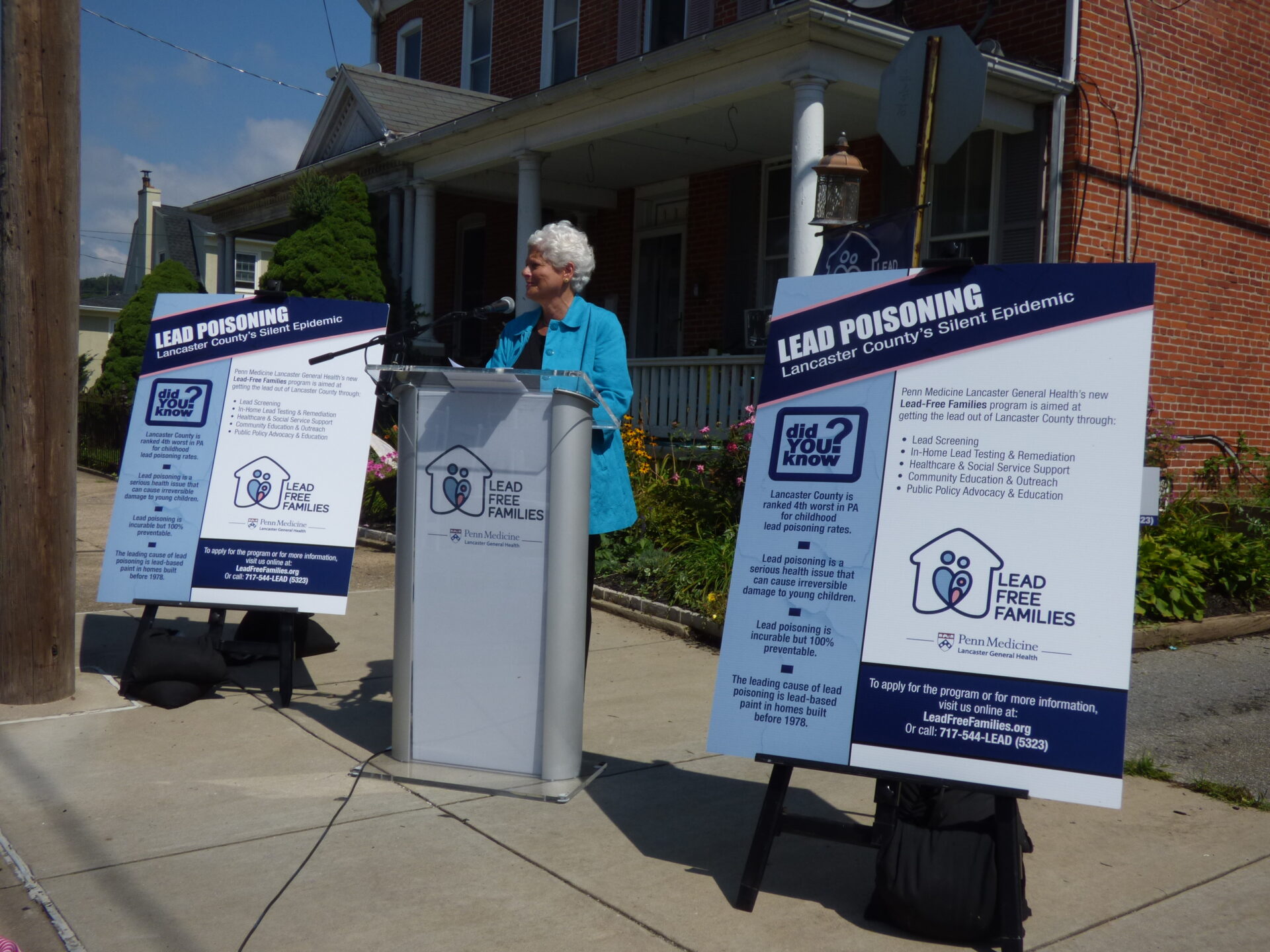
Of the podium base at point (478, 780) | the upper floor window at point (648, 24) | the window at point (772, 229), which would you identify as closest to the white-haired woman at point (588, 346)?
the podium base at point (478, 780)

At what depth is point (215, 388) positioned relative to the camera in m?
5.29

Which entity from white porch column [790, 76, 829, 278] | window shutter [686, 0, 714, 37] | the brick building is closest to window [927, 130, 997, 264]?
the brick building

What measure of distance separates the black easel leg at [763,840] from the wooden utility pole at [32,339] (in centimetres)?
348

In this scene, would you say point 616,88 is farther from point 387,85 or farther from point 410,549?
point 410,549

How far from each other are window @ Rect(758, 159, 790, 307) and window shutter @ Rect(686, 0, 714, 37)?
190 centimetres

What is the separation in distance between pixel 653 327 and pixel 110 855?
35.5 ft

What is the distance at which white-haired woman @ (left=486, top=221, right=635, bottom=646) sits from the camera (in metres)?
4.18

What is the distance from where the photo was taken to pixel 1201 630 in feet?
22.5

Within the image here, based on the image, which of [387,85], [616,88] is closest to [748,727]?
[616,88]

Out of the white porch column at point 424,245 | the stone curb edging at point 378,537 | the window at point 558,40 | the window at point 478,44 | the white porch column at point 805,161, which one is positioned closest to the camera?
the white porch column at point 805,161

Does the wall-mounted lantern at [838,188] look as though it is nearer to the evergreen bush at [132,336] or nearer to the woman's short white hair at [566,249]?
the woman's short white hair at [566,249]

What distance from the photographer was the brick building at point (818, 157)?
9.24 metres

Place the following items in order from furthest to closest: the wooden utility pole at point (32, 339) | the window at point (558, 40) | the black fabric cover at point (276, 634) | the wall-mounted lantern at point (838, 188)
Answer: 1. the window at point (558, 40)
2. the wall-mounted lantern at point (838, 188)
3. the black fabric cover at point (276, 634)
4. the wooden utility pole at point (32, 339)

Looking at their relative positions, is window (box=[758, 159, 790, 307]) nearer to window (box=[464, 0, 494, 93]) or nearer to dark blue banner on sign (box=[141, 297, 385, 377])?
window (box=[464, 0, 494, 93])
